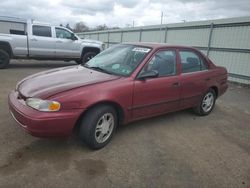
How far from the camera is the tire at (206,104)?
542 cm

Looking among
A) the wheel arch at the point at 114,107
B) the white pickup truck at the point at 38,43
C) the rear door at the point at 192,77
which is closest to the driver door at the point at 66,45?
the white pickup truck at the point at 38,43

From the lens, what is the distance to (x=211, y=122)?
5227mm

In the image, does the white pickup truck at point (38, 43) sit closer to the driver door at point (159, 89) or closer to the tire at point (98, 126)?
the driver door at point (159, 89)

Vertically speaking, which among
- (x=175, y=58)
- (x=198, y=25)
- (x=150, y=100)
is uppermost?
(x=198, y=25)

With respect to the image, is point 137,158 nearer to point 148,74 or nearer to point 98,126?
point 98,126

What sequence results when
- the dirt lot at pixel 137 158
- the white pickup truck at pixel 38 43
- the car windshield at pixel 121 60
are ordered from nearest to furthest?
the dirt lot at pixel 137 158, the car windshield at pixel 121 60, the white pickup truck at pixel 38 43

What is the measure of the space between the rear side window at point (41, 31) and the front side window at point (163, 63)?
811cm

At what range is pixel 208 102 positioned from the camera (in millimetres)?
5609

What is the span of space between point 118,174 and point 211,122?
9.50 ft

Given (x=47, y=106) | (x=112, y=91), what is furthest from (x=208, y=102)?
(x=47, y=106)

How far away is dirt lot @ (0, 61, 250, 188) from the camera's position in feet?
9.67

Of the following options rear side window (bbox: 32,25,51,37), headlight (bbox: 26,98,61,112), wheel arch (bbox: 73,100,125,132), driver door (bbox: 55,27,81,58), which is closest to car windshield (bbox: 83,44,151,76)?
wheel arch (bbox: 73,100,125,132)

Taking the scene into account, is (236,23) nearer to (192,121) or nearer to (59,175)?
(192,121)

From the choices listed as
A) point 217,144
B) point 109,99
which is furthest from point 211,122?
point 109,99
